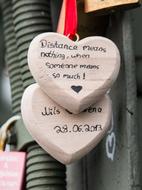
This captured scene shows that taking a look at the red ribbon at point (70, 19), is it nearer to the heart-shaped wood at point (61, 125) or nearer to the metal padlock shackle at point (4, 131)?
the heart-shaped wood at point (61, 125)

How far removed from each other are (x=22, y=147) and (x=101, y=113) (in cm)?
34

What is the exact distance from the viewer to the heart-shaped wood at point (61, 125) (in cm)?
117

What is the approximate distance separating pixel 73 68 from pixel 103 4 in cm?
17

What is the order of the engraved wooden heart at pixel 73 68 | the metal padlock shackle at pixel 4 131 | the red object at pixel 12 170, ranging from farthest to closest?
the metal padlock shackle at pixel 4 131
the red object at pixel 12 170
the engraved wooden heart at pixel 73 68

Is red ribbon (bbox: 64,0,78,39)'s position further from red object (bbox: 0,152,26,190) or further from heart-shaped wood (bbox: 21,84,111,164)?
red object (bbox: 0,152,26,190)

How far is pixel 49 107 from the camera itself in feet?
3.87

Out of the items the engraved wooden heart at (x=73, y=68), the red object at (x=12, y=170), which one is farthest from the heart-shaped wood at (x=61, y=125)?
the red object at (x=12, y=170)

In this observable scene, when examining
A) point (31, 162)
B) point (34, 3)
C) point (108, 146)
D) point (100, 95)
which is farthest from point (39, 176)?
point (34, 3)

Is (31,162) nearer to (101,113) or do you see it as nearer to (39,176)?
(39,176)

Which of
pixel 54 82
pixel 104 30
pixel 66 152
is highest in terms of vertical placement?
pixel 104 30

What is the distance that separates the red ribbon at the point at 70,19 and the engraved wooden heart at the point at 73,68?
0.06 metres

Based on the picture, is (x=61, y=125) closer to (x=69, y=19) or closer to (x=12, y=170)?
(x=69, y=19)

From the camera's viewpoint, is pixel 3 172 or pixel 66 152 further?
pixel 3 172

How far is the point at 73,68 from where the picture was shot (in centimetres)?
118
